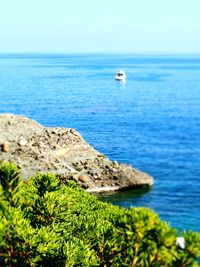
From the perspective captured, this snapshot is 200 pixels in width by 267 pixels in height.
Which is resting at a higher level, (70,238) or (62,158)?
(70,238)

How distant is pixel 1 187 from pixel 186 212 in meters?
33.2

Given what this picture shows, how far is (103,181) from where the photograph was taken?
152 ft

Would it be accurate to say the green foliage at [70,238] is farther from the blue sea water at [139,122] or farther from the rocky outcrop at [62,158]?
the rocky outcrop at [62,158]

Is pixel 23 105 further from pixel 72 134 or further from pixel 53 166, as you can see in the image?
pixel 53 166

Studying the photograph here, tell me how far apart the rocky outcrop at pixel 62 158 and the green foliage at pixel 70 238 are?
33.5 meters

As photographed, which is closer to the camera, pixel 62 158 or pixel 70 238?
pixel 70 238

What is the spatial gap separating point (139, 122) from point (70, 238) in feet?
228

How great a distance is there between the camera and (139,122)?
263 feet

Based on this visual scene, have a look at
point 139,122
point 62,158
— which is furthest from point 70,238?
point 139,122

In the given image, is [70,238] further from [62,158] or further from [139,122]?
[139,122]

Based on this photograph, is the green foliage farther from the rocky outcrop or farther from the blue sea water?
the rocky outcrop

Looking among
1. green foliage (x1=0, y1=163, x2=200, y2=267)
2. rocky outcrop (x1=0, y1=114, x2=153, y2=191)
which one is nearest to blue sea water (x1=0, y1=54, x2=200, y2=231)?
rocky outcrop (x1=0, y1=114, x2=153, y2=191)

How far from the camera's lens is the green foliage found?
6.66 m

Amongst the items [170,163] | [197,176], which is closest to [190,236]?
[197,176]
